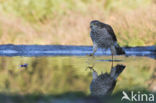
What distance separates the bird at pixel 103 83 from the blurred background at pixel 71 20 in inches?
252

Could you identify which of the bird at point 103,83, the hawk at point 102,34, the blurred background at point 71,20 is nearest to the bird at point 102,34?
the hawk at point 102,34

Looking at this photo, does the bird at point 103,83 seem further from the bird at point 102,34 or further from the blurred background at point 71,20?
the blurred background at point 71,20

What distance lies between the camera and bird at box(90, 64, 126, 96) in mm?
4122

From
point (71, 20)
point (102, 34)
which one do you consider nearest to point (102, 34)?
point (102, 34)

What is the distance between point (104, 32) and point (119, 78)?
2834mm

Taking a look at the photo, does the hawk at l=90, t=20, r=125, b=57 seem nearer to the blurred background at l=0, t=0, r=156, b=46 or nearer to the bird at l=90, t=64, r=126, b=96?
the bird at l=90, t=64, r=126, b=96

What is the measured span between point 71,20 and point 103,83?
7.97m

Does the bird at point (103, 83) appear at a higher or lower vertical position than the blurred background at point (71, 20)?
higher

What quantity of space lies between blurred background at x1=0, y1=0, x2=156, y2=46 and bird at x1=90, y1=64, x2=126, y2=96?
6.39 metres

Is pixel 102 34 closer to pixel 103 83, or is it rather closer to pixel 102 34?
pixel 102 34

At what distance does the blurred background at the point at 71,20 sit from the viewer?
1254 cm

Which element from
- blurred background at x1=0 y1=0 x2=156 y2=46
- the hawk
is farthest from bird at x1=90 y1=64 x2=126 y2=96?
blurred background at x1=0 y1=0 x2=156 y2=46

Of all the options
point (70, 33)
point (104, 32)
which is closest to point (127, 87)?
point (104, 32)

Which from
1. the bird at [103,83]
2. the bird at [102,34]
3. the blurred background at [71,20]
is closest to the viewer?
the bird at [103,83]
